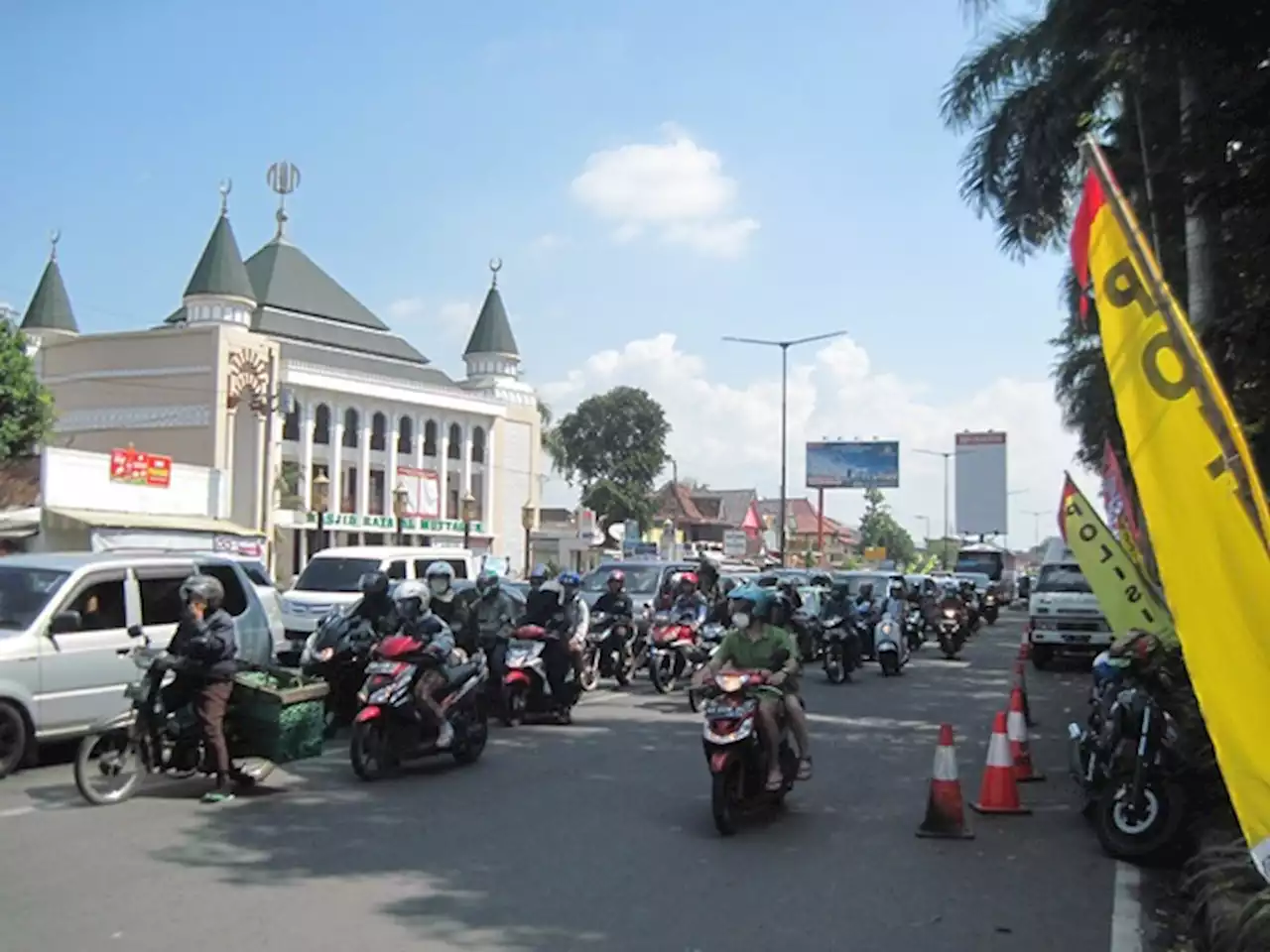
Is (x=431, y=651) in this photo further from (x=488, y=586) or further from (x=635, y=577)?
(x=635, y=577)

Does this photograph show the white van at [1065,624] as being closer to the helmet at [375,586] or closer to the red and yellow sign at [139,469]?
the helmet at [375,586]

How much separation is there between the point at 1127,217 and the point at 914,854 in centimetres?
490

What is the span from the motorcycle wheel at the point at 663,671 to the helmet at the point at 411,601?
626cm

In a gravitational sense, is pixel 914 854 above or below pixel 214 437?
below

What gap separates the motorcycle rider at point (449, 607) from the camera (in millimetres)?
13195

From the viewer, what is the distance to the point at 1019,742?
11078 millimetres

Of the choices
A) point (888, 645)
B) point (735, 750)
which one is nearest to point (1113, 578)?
point (735, 750)

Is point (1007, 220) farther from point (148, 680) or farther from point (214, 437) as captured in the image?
point (214, 437)

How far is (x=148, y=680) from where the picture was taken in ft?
28.7

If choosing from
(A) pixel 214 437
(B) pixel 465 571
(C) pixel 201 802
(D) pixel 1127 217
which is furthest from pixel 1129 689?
(A) pixel 214 437

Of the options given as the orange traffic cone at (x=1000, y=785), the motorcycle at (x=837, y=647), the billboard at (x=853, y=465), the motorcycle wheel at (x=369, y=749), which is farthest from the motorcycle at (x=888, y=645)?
the billboard at (x=853, y=465)

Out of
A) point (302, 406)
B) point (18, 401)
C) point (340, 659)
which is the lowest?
point (340, 659)

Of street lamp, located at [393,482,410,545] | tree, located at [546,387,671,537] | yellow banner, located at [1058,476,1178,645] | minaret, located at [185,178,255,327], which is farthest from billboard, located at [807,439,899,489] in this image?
yellow banner, located at [1058,476,1178,645]

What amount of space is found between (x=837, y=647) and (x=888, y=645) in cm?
185
